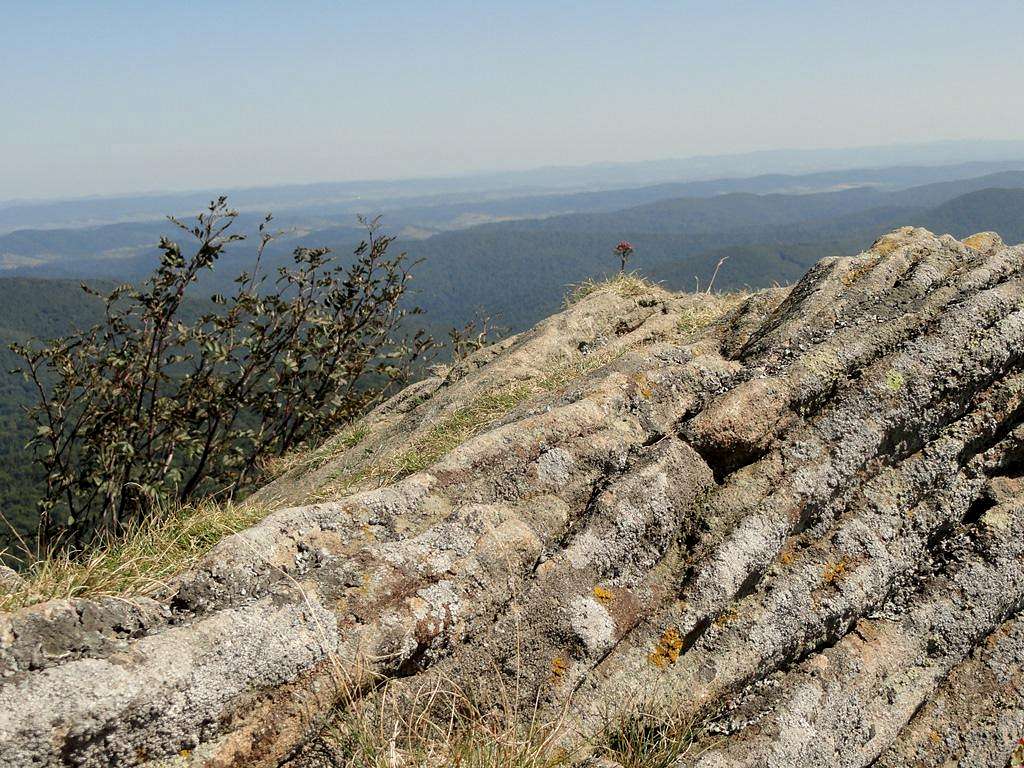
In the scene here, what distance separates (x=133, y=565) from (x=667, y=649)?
12.2 feet

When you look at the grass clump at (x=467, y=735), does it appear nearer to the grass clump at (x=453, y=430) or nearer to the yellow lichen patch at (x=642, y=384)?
the grass clump at (x=453, y=430)

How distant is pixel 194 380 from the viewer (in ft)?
47.5

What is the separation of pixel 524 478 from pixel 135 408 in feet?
34.8

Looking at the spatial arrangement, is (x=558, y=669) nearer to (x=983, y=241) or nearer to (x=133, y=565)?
(x=133, y=565)

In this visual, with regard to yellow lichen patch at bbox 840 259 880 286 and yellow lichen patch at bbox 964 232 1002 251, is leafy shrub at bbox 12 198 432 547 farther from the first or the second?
yellow lichen patch at bbox 964 232 1002 251

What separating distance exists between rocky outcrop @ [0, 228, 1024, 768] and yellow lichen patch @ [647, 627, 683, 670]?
19mm

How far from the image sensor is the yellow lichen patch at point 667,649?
5191 millimetres

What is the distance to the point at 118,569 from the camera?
4645 millimetres

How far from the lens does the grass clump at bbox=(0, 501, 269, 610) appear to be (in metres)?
4.24

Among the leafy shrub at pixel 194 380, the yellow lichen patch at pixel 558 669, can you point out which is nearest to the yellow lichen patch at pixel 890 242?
the yellow lichen patch at pixel 558 669

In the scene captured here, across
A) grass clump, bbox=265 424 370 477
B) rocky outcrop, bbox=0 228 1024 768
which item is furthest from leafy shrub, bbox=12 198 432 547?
rocky outcrop, bbox=0 228 1024 768

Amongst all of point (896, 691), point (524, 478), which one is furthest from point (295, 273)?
point (896, 691)

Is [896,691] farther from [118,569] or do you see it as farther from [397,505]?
[118,569]

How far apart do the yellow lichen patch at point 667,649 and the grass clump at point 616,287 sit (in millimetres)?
8610
